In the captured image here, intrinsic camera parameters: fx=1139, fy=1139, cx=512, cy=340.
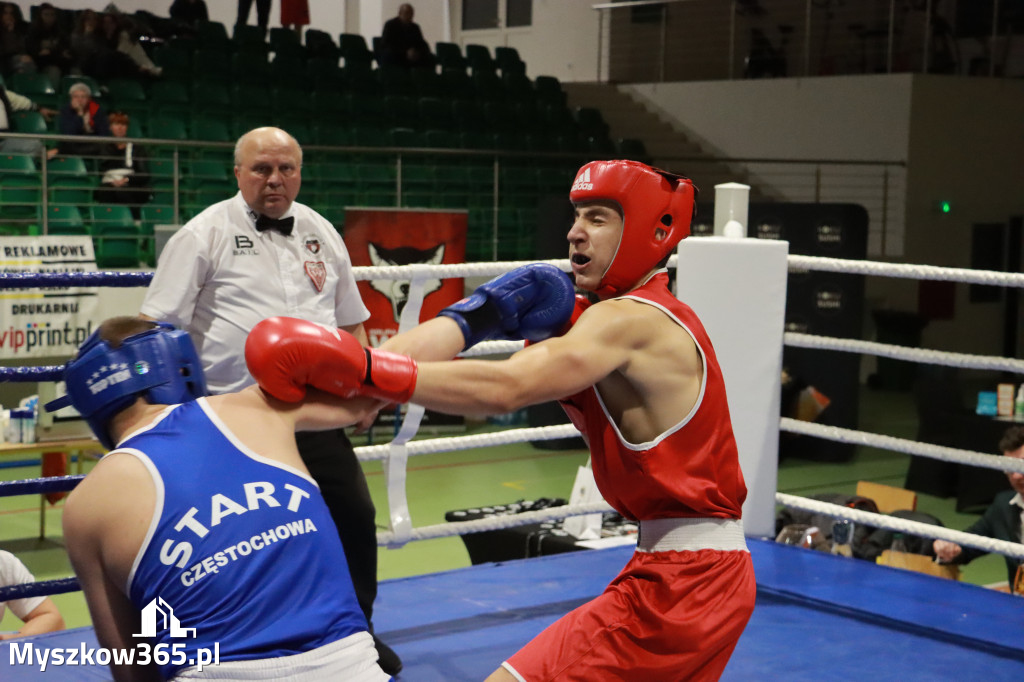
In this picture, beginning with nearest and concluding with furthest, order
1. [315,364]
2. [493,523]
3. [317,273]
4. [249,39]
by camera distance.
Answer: [315,364] → [317,273] → [493,523] → [249,39]

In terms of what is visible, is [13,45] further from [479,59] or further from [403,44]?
[479,59]

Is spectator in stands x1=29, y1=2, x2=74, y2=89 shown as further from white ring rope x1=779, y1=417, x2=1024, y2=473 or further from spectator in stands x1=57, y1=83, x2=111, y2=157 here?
white ring rope x1=779, y1=417, x2=1024, y2=473

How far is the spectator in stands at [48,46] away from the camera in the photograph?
336 inches

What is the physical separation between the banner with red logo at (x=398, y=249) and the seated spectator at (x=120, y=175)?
147 centimetres

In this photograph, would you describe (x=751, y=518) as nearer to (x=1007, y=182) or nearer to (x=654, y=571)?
(x=654, y=571)

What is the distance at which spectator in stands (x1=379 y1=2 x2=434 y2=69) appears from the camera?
10.8 metres

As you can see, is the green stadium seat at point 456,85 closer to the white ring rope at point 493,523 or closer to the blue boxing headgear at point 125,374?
the white ring rope at point 493,523

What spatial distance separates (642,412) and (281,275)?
1320 mm

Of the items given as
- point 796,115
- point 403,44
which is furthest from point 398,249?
point 796,115

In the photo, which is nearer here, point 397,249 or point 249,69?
point 397,249

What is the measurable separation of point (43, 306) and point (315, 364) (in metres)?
5.39

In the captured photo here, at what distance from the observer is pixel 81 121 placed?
769cm

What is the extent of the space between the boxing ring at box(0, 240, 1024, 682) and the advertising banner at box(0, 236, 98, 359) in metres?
3.80

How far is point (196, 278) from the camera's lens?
275 cm
